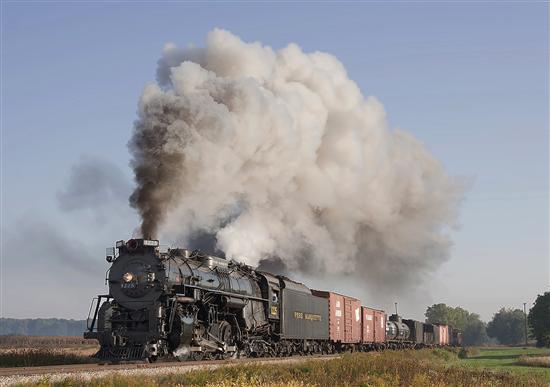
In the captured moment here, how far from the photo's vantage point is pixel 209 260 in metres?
24.2

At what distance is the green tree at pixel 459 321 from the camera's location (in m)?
177

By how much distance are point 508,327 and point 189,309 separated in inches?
6233

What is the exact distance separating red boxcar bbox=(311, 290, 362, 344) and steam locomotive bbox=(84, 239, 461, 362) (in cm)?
540

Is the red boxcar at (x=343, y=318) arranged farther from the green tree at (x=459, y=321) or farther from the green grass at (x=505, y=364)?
the green tree at (x=459, y=321)

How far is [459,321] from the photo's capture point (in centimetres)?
18138

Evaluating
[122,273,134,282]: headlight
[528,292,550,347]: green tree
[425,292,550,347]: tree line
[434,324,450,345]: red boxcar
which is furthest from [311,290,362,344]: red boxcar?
[425,292,550,347]: tree line

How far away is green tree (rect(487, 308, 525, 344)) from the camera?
164m

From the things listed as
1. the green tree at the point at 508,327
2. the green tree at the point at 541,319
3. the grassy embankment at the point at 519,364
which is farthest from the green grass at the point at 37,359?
the green tree at the point at 508,327

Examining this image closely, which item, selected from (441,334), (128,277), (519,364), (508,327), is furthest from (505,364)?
(508,327)

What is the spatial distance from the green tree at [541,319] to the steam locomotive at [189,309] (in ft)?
194

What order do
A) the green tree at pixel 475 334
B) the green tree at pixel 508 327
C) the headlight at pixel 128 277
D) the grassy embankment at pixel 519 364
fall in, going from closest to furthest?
the headlight at pixel 128 277, the grassy embankment at pixel 519 364, the green tree at pixel 508 327, the green tree at pixel 475 334

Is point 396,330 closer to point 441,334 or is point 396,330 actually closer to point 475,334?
point 441,334

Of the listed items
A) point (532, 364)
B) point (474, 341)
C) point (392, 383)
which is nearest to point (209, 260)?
point (392, 383)

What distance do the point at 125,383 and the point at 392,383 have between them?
7.19 meters
